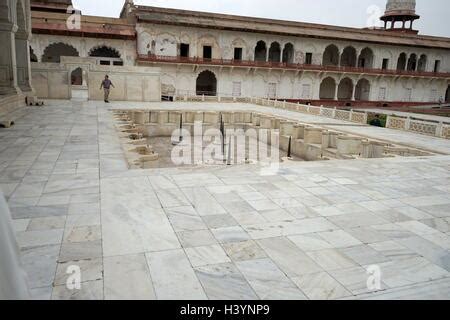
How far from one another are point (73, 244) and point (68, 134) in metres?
6.69

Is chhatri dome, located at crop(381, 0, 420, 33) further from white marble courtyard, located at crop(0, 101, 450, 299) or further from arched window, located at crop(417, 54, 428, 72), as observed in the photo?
white marble courtyard, located at crop(0, 101, 450, 299)

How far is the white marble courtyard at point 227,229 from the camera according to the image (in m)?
2.81

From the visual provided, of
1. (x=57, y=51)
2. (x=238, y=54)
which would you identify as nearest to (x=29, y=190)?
(x=57, y=51)

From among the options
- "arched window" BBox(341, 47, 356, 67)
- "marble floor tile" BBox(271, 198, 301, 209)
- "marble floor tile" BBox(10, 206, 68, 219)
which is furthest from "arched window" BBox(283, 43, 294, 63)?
"marble floor tile" BBox(10, 206, 68, 219)

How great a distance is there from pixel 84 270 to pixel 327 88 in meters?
37.1

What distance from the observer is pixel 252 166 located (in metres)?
6.58

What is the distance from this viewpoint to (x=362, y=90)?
3753 centimetres

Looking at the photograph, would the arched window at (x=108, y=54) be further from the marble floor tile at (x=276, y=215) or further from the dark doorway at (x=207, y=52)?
the marble floor tile at (x=276, y=215)

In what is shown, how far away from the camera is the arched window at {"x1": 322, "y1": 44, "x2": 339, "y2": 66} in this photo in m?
37.0

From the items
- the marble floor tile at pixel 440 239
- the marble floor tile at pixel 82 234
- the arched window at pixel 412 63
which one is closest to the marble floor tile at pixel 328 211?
the marble floor tile at pixel 440 239

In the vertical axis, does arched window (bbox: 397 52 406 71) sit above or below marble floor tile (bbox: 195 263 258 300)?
above

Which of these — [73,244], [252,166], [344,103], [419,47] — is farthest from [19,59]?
[419,47]

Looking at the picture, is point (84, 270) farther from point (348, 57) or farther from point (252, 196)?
point (348, 57)

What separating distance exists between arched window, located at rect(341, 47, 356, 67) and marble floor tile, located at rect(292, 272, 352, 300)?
1519 inches
